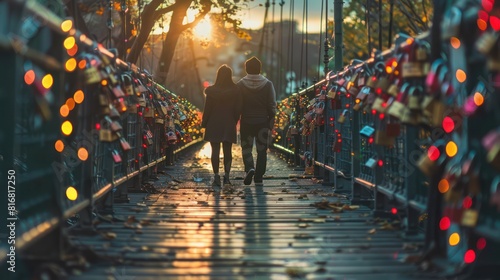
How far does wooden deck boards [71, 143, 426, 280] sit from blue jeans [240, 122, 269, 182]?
2155 mm

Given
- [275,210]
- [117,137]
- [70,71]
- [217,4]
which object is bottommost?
[275,210]

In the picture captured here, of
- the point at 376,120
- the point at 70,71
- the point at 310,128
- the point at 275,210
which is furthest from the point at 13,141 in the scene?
the point at 310,128

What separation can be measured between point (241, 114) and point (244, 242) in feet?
19.7

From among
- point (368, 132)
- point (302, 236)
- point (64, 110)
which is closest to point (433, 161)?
point (302, 236)

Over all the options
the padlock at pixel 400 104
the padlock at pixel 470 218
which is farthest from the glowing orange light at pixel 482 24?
the padlock at pixel 400 104

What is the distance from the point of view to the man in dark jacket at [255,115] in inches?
481

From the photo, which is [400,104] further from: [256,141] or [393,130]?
[256,141]

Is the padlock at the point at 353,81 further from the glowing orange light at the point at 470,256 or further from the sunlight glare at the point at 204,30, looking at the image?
the sunlight glare at the point at 204,30

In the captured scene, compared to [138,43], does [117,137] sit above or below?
below

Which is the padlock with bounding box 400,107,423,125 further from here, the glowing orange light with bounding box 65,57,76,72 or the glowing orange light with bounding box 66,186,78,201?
the glowing orange light with bounding box 66,186,78,201

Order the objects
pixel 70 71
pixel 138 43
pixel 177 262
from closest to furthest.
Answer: pixel 177 262 < pixel 70 71 < pixel 138 43

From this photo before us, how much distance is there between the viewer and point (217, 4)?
90.3ft

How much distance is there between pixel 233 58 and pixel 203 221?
449ft

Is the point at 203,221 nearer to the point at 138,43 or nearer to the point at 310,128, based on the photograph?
the point at 310,128
